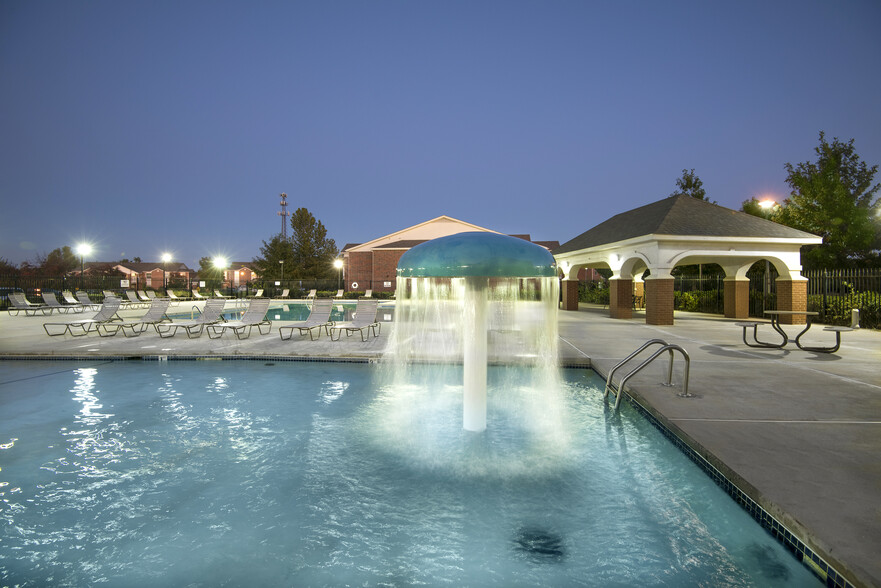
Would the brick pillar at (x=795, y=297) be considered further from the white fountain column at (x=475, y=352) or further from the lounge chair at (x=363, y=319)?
the white fountain column at (x=475, y=352)

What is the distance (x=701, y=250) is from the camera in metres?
17.2

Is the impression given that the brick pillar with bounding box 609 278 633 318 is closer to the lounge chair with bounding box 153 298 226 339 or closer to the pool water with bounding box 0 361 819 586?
the pool water with bounding box 0 361 819 586

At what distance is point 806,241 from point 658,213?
5484mm

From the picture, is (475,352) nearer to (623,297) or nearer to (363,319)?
(363,319)

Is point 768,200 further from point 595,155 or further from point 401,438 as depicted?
point 595,155

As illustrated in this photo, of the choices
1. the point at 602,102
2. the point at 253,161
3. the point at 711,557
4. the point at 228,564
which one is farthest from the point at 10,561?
the point at 253,161

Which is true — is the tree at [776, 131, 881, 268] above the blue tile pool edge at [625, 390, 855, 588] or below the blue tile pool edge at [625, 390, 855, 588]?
above

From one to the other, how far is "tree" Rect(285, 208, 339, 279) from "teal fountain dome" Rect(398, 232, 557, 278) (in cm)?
5297

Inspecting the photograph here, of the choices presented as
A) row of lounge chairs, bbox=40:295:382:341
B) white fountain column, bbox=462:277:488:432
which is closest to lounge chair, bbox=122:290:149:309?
row of lounge chairs, bbox=40:295:382:341

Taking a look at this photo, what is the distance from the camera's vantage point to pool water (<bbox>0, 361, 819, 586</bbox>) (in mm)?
3156

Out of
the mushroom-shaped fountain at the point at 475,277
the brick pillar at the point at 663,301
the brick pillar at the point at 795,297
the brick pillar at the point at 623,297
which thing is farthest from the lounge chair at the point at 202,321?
the brick pillar at the point at 795,297

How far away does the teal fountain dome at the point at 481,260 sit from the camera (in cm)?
435

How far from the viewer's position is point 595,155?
146000 mm

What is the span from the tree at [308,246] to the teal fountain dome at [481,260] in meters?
53.0
